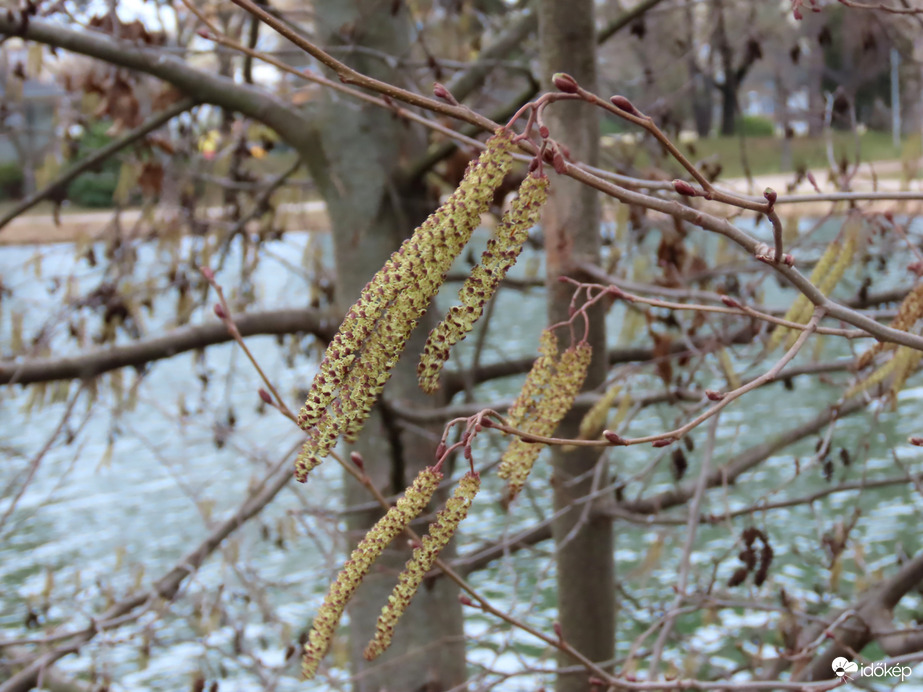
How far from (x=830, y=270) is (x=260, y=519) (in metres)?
2.56

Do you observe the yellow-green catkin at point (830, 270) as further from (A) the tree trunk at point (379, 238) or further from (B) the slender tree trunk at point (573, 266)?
(A) the tree trunk at point (379, 238)

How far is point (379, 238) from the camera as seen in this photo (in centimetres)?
292

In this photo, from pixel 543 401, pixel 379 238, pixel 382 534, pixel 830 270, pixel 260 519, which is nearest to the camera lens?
pixel 382 534

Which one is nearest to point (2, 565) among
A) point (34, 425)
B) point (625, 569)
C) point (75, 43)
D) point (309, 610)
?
point (309, 610)

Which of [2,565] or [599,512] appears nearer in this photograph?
[599,512]

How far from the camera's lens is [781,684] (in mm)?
1116

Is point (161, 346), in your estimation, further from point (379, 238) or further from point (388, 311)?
point (388, 311)

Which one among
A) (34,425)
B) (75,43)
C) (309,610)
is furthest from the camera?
(34,425)

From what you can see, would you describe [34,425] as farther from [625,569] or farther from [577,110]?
[577,110]

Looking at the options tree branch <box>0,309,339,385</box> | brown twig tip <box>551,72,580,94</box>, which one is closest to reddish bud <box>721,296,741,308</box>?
brown twig tip <box>551,72,580,94</box>

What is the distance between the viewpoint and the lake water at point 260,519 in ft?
11.2

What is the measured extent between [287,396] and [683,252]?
2.99 m

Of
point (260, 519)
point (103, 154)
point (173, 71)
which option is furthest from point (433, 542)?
point (260, 519)

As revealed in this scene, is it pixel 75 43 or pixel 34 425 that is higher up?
pixel 75 43
